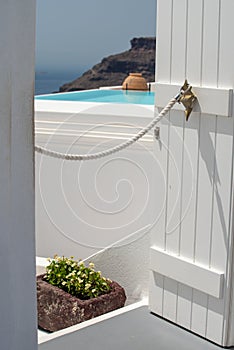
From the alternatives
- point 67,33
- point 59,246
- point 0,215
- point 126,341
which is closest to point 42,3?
point 67,33

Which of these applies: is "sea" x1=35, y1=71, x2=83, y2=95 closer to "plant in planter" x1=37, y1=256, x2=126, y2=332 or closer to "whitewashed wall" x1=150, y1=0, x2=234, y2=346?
"plant in planter" x1=37, y1=256, x2=126, y2=332

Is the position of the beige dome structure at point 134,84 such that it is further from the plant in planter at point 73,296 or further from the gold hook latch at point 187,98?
the gold hook latch at point 187,98

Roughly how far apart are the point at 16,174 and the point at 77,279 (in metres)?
1.74

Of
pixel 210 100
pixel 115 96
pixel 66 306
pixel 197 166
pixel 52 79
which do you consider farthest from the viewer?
pixel 52 79

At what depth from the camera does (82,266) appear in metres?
2.99

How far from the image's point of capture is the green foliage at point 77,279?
2.87 m

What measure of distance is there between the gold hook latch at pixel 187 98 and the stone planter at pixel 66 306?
0.93 metres

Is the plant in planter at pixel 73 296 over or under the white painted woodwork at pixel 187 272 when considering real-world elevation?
under

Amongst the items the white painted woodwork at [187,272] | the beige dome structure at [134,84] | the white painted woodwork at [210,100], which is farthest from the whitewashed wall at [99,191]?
the beige dome structure at [134,84]

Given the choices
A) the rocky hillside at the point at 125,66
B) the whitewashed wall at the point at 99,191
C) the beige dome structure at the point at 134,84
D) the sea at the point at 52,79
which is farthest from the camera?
the sea at the point at 52,79

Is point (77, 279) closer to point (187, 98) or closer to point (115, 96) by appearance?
point (187, 98)

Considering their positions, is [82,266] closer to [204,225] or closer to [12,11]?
[204,225]

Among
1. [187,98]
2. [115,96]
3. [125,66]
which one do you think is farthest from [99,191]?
[125,66]

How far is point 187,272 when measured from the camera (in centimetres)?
255
